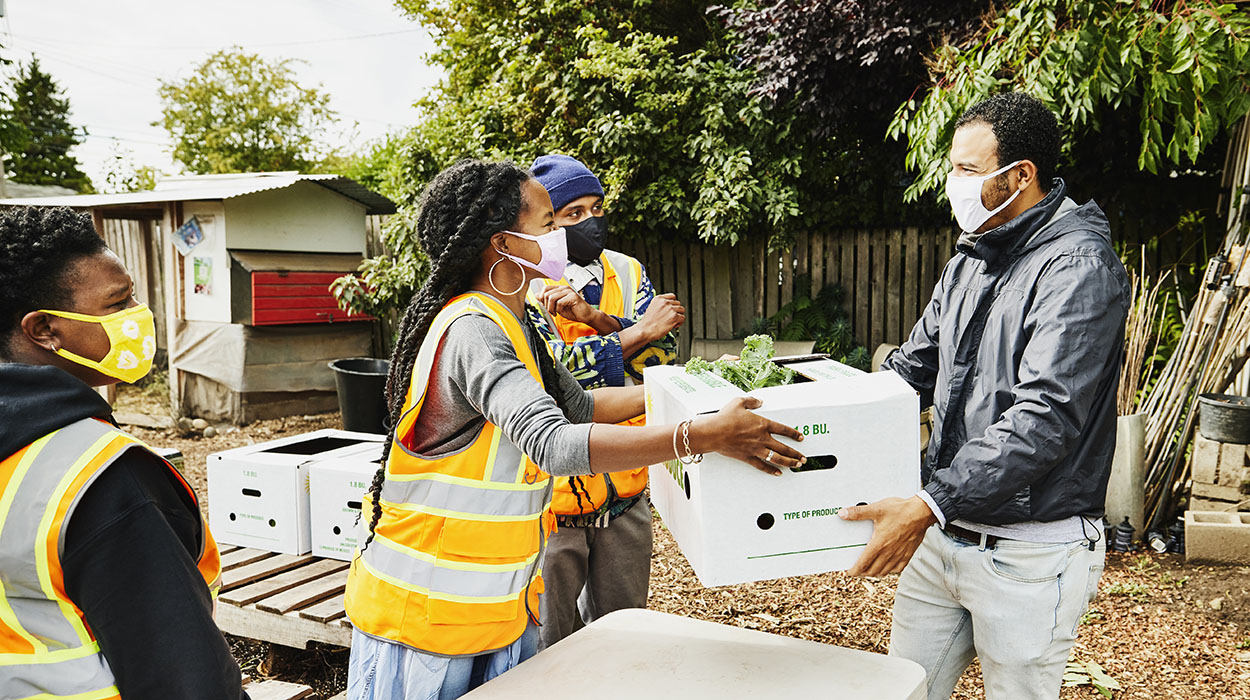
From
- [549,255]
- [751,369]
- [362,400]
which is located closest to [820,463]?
[751,369]

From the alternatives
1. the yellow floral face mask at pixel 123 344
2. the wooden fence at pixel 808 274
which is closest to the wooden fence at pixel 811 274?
the wooden fence at pixel 808 274

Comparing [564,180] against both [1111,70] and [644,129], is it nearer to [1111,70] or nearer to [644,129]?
[1111,70]

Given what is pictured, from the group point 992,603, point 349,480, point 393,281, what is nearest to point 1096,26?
point 992,603

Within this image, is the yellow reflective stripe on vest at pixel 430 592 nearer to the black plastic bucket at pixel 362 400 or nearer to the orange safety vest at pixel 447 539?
the orange safety vest at pixel 447 539

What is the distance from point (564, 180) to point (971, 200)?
1335 mm

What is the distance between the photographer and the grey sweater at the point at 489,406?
64.9 inches

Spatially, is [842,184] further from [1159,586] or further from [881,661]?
[881,661]

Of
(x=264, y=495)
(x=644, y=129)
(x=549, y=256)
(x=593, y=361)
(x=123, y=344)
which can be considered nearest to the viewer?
(x=123, y=344)

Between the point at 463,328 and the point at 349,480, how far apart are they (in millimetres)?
2070

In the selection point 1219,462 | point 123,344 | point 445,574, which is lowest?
point 1219,462

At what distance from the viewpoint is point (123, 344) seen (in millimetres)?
1493

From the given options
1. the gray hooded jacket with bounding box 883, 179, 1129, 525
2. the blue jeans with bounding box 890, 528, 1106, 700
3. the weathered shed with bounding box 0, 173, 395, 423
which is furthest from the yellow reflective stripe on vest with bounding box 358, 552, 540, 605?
the weathered shed with bounding box 0, 173, 395, 423

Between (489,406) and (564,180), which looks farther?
(564,180)

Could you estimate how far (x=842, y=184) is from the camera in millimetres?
8469
